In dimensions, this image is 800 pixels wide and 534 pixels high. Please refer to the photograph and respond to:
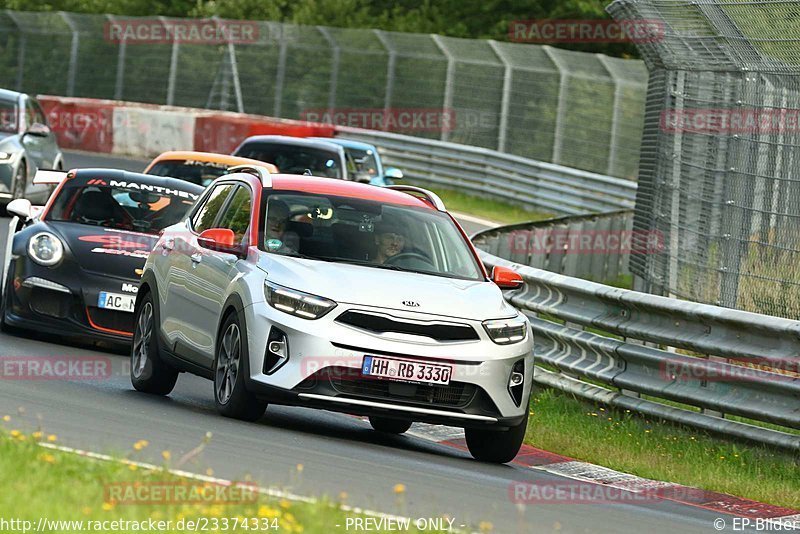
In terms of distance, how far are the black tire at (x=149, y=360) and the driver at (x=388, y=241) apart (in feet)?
5.45

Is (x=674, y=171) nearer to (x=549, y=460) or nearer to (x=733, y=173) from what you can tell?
(x=733, y=173)

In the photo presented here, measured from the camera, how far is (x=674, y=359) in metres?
11.2

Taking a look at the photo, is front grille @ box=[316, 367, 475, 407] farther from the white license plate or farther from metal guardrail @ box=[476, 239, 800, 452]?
the white license plate

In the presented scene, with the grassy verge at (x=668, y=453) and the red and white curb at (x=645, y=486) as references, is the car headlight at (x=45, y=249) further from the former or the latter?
the grassy verge at (x=668, y=453)

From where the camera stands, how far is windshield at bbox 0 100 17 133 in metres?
23.2

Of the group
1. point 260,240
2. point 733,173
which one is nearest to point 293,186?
point 260,240

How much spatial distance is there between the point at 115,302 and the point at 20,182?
10402 millimetres

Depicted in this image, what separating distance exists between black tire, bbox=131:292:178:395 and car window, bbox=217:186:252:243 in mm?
828

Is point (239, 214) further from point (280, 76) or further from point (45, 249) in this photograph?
point (280, 76)

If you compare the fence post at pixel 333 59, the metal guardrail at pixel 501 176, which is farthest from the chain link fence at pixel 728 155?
the fence post at pixel 333 59

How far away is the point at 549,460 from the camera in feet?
34.4

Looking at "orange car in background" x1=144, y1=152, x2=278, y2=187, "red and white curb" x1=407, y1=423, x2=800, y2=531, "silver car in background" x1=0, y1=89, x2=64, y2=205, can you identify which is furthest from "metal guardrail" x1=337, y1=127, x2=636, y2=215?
"red and white curb" x1=407, y1=423, x2=800, y2=531

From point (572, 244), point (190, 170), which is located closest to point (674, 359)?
point (190, 170)

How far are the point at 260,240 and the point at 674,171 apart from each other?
674 centimetres
